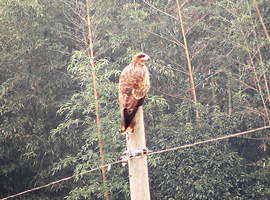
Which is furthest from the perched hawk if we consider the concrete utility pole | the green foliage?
the green foliage

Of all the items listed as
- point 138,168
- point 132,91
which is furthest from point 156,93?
point 138,168

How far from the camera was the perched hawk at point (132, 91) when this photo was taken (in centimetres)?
171

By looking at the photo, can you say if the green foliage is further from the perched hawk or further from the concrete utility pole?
the concrete utility pole

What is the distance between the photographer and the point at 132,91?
191cm

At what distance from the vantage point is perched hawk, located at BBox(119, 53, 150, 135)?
171cm

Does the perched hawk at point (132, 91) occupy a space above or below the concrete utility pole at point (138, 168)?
above

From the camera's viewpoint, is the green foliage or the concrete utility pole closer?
the concrete utility pole

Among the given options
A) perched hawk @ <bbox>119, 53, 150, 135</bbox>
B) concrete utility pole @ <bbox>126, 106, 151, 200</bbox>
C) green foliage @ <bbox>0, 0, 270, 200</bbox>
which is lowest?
concrete utility pole @ <bbox>126, 106, 151, 200</bbox>

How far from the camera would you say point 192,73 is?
594cm

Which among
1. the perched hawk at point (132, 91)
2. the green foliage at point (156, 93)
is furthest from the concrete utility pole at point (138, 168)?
the green foliage at point (156, 93)

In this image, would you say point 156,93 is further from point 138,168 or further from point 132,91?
point 138,168

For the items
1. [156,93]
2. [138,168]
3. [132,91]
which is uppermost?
[156,93]

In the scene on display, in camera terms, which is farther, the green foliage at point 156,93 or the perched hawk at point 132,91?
the green foliage at point 156,93

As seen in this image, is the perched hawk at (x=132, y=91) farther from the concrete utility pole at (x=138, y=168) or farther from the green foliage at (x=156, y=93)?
the green foliage at (x=156, y=93)
